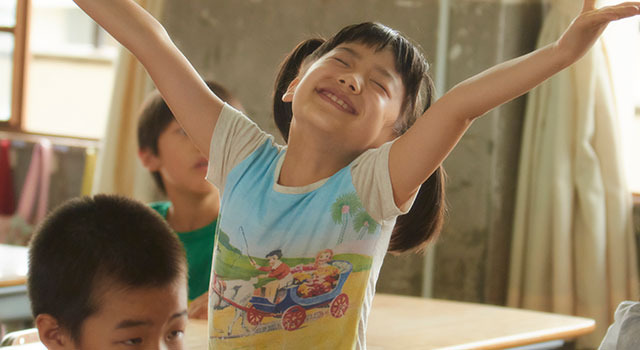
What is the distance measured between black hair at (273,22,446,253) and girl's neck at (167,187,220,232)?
0.84 m

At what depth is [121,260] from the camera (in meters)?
1.23

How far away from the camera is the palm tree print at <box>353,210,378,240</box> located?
1.18 metres

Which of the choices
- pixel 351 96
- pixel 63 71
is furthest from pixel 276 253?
pixel 63 71

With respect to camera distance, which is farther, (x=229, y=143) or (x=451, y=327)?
(x=451, y=327)

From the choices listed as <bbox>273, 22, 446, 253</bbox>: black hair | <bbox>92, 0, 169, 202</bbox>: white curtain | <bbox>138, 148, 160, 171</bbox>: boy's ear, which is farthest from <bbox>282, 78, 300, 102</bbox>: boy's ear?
<bbox>92, 0, 169, 202</bbox>: white curtain

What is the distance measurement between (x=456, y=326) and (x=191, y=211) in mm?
826

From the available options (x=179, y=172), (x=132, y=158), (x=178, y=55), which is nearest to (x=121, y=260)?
(x=178, y=55)

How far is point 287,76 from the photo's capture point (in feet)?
4.90

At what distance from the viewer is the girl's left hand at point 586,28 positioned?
0.97 m

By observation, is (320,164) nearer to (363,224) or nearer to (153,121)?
(363,224)

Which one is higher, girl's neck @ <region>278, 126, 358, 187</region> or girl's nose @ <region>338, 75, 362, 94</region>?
girl's nose @ <region>338, 75, 362, 94</region>

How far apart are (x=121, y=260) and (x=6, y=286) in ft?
3.91

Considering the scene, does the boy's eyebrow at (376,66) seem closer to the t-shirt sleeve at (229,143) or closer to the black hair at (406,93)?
the black hair at (406,93)

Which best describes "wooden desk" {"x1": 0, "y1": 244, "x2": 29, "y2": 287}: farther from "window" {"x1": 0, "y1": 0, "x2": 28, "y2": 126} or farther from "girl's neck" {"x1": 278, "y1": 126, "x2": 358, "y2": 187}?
"window" {"x1": 0, "y1": 0, "x2": 28, "y2": 126}
